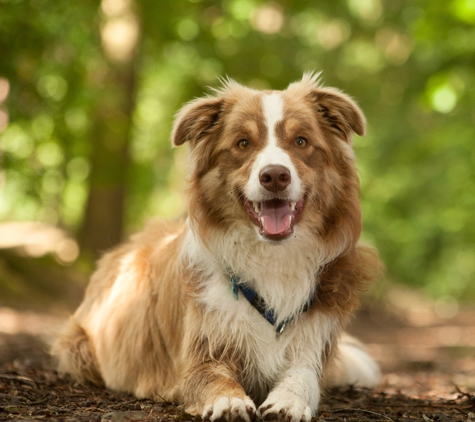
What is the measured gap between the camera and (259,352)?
4285 millimetres

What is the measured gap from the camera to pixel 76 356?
5.34 meters

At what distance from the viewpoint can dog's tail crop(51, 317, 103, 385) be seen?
530 cm

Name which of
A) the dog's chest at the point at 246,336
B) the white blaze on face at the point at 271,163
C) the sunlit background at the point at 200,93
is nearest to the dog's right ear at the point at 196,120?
the sunlit background at the point at 200,93

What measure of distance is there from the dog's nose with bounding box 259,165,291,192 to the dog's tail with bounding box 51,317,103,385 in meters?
2.33

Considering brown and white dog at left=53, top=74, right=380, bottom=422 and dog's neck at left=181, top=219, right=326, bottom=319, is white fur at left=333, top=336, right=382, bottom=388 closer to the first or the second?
brown and white dog at left=53, top=74, right=380, bottom=422

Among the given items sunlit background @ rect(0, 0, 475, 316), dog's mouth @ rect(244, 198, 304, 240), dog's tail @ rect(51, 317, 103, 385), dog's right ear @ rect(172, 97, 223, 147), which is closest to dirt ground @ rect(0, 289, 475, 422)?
dog's tail @ rect(51, 317, 103, 385)

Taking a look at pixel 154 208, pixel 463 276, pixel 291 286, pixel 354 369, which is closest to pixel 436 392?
pixel 354 369

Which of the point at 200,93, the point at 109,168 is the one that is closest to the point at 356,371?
the point at 109,168

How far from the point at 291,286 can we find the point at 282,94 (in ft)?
4.49

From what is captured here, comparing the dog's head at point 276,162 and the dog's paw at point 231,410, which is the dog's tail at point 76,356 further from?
the dog's paw at point 231,410

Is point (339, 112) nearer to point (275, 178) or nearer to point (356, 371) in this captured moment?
point (275, 178)

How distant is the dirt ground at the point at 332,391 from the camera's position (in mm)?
3955

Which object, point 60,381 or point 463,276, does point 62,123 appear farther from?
point 463,276

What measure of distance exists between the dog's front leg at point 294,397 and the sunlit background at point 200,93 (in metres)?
1.60
